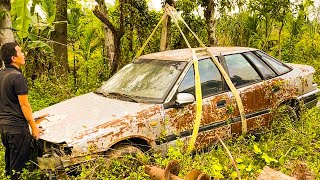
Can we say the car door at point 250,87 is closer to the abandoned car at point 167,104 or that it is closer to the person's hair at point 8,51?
the abandoned car at point 167,104

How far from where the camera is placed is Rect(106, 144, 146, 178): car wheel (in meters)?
4.59

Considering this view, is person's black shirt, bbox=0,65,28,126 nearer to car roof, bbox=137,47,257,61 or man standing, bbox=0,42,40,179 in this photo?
man standing, bbox=0,42,40,179

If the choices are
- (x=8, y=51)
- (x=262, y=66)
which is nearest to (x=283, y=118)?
(x=262, y=66)

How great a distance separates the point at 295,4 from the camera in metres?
13.8

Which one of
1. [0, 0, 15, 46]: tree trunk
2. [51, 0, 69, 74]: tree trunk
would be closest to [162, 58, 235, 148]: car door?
[0, 0, 15, 46]: tree trunk

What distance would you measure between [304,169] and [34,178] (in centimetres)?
338

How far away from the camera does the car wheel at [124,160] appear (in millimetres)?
4590

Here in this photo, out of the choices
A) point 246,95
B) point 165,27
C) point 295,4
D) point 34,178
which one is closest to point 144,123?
point 34,178

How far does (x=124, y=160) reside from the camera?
4.67 m

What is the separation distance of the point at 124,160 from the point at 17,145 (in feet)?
4.43

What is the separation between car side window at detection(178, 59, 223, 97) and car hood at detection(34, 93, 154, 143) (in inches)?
26.1

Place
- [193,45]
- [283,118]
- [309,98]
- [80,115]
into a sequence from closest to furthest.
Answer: [80,115]
[283,118]
[309,98]
[193,45]

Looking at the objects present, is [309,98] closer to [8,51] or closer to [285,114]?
[285,114]

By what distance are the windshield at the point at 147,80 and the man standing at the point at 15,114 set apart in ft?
4.72
